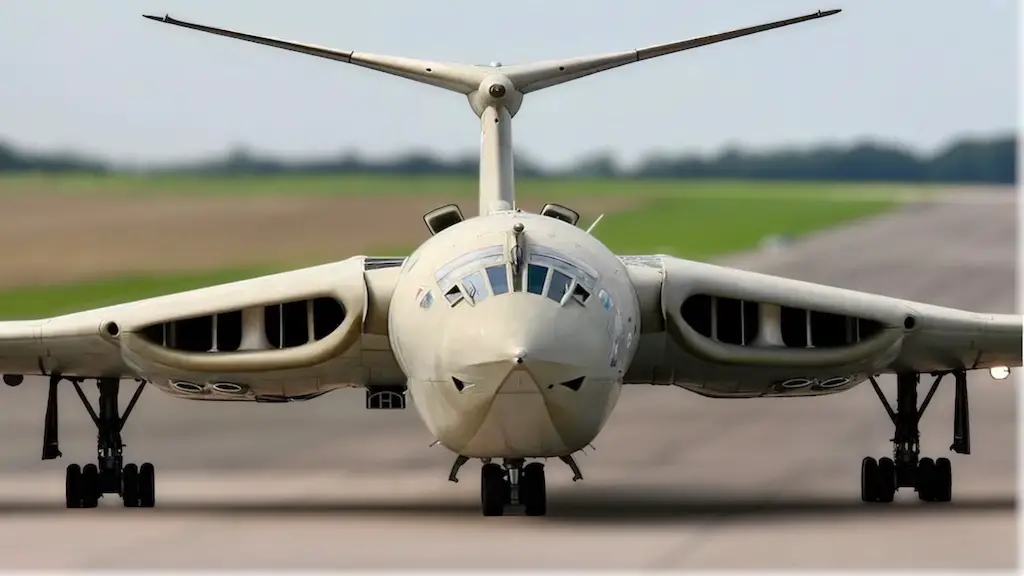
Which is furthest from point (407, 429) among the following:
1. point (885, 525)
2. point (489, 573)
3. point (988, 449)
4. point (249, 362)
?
point (489, 573)

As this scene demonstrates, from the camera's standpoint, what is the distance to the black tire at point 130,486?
24484 mm

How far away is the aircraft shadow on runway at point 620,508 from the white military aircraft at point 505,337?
1.75 feet

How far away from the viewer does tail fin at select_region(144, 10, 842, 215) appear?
81.5ft

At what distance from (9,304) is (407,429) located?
14.4m

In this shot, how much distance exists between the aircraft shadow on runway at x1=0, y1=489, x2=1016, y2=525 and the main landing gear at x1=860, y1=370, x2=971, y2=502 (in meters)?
0.22

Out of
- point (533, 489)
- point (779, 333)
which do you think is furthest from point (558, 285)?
point (779, 333)

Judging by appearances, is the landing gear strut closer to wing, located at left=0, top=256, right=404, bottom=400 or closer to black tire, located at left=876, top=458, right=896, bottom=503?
wing, located at left=0, top=256, right=404, bottom=400

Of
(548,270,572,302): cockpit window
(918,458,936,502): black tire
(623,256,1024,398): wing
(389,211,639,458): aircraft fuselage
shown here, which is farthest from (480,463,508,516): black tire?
(918,458,936,502): black tire

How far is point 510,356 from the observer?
19516mm

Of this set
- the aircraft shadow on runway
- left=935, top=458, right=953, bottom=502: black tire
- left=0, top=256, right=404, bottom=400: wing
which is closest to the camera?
the aircraft shadow on runway

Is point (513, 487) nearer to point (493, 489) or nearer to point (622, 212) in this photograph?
point (493, 489)

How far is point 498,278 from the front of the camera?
805 inches

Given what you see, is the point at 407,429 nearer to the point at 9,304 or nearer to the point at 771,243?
the point at 9,304

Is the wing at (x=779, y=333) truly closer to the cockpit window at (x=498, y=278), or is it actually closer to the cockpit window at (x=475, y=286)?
the cockpit window at (x=498, y=278)
